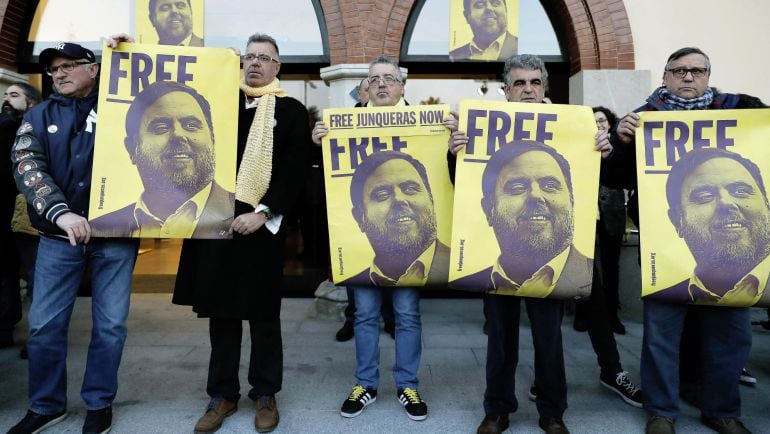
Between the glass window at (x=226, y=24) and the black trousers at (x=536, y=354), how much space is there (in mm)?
4009

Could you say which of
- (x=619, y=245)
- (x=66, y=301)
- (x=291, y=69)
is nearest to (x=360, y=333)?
(x=66, y=301)

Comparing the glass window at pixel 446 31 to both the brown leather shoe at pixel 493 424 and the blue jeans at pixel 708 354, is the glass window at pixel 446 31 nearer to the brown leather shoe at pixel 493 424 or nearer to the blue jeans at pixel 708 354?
the blue jeans at pixel 708 354

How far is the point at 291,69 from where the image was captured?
5742 mm

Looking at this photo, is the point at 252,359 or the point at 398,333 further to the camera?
the point at 398,333

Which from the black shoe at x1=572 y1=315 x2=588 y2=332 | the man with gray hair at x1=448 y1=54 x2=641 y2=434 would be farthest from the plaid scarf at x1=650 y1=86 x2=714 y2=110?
the black shoe at x1=572 y1=315 x2=588 y2=332

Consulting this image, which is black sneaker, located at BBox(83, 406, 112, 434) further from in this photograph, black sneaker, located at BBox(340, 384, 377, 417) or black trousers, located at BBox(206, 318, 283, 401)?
black sneaker, located at BBox(340, 384, 377, 417)

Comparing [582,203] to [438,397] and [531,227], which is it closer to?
[531,227]

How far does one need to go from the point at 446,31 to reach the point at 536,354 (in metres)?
4.13

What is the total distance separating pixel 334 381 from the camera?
3.44 m

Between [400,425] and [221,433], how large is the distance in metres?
0.98

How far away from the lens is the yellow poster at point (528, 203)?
249 centimetres

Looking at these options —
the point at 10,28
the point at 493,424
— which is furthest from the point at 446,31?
the point at 10,28

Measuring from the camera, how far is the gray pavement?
2.80m

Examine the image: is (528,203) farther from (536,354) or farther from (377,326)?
(377,326)
